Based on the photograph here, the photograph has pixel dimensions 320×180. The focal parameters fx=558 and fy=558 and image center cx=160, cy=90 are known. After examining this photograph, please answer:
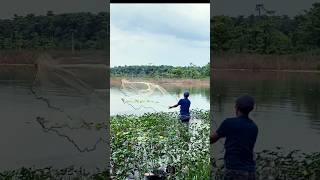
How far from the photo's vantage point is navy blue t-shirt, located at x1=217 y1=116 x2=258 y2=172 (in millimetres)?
4117

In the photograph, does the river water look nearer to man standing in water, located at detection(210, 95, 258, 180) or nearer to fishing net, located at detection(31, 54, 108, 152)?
fishing net, located at detection(31, 54, 108, 152)

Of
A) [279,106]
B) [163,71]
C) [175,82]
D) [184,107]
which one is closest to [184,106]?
[184,107]

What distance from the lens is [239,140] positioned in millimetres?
4191

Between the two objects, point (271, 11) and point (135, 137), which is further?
point (135, 137)

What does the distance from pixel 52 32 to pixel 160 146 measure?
2078 millimetres

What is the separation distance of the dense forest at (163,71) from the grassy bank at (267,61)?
2.70m

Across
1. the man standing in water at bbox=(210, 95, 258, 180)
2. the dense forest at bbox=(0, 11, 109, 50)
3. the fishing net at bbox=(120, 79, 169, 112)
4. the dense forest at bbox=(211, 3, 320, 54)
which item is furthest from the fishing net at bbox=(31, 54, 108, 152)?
the fishing net at bbox=(120, 79, 169, 112)

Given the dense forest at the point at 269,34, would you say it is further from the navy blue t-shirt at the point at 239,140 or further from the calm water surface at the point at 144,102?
the calm water surface at the point at 144,102

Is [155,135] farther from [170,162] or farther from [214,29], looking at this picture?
[214,29]

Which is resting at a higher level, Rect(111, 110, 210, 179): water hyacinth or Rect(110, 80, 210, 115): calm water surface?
Rect(110, 80, 210, 115): calm water surface

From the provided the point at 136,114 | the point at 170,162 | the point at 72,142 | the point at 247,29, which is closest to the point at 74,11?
the point at 72,142

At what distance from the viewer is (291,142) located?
5.09 meters

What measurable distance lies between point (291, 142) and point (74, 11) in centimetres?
231

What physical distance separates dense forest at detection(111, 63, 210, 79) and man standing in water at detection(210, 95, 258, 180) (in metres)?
3.77
